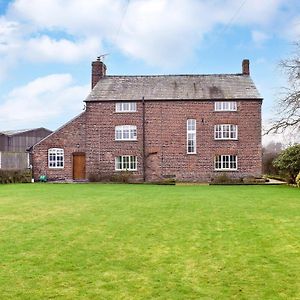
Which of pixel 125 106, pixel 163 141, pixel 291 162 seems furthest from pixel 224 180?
pixel 125 106

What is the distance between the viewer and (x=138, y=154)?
111ft

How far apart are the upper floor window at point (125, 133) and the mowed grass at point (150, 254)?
20.5 m

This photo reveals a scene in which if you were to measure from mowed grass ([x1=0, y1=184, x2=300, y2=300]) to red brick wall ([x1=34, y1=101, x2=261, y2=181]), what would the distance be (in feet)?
65.1

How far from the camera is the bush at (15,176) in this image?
103 feet

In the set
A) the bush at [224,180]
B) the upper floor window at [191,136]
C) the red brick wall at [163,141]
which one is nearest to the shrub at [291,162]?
the bush at [224,180]

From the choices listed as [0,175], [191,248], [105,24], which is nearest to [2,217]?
[191,248]

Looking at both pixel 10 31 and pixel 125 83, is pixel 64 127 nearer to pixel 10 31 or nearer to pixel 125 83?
pixel 125 83

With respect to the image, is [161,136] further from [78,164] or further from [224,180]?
[78,164]

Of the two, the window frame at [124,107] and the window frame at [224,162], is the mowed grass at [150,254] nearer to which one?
the window frame at [224,162]

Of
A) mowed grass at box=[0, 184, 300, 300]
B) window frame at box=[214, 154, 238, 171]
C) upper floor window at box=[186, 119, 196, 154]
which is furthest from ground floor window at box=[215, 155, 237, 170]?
mowed grass at box=[0, 184, 300, 300]

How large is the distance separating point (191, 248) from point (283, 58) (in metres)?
24.1

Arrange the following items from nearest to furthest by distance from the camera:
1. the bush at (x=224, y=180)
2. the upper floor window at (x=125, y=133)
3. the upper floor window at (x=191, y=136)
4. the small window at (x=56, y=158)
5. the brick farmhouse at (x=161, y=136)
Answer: the bush at (x=224, y=180)
the brick farmhouse at (x=161, y=136)
the upper floor window at (x=191, y=136)
the upper floor window at (x=125, y=133)
the small window at (x=56, y=158)

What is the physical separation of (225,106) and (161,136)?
577 cm

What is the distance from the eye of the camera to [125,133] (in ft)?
111
